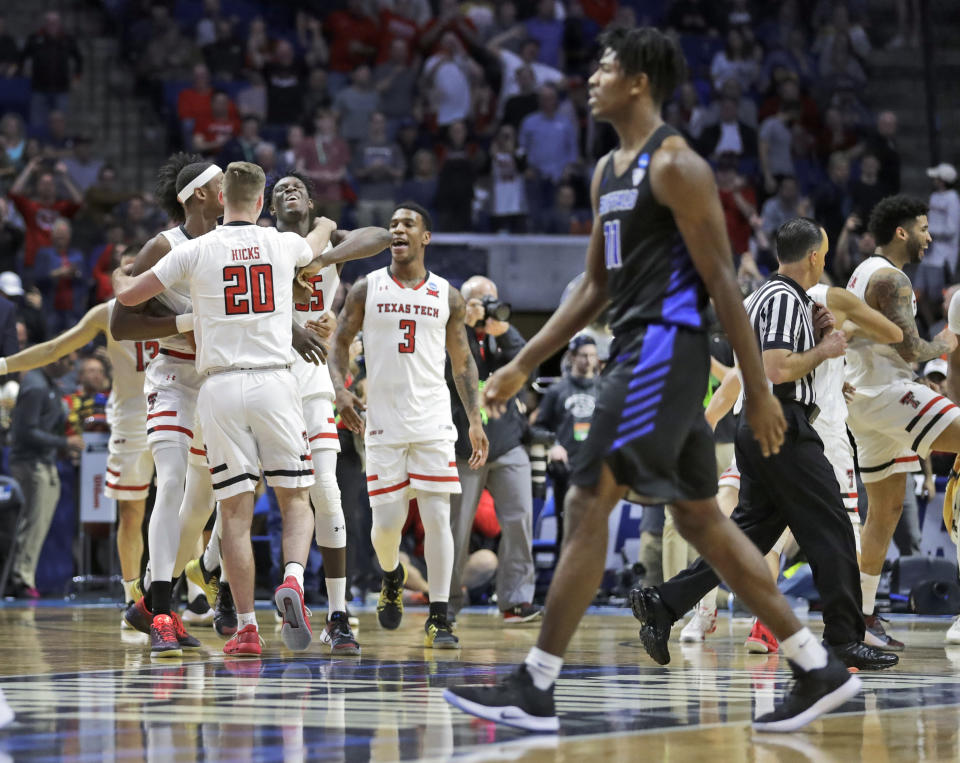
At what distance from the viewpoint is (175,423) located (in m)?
7.79

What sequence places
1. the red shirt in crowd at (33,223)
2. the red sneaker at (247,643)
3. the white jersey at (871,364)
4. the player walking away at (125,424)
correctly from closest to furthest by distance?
the red sneaker at (247,643)
the white jersey at (871,364)
the player walking away at (125,424)
the red shirt in crowd at (33,223)

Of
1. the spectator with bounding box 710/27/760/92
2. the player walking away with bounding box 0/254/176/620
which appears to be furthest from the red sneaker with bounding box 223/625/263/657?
the spectator with bounding box 710/27/760/92

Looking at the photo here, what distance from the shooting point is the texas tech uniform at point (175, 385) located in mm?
7770

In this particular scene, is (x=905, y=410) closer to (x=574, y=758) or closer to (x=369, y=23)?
(x=574, y=758)

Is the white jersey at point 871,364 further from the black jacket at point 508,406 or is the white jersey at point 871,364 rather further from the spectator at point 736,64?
the spectator at point 736,64

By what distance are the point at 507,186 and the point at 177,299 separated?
9861 mm

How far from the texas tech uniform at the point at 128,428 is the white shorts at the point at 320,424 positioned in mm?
1483

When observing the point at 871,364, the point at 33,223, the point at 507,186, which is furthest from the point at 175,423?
the point at 507,186

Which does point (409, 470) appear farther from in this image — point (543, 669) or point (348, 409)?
point (543, 669)

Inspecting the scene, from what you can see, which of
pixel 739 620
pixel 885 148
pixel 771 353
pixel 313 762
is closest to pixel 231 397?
pixel 771 353

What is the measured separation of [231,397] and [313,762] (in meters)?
3.21

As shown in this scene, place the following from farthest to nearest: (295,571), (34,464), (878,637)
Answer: (34,464) < (878,637) < (295,571)

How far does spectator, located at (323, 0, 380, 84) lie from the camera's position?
63.4 feet

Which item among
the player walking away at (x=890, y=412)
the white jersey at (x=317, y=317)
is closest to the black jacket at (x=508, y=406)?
the white jersey at (x=317, y=317)
